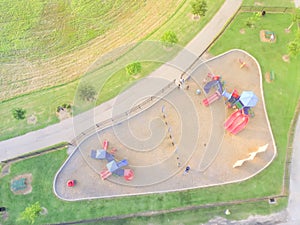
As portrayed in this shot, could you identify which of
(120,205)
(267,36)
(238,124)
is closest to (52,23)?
(120,205)

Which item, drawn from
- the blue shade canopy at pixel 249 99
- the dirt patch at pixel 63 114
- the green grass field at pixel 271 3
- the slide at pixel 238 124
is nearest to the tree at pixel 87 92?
the dirt patch at pixel 63 114

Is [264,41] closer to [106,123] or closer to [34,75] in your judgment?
[106,123]

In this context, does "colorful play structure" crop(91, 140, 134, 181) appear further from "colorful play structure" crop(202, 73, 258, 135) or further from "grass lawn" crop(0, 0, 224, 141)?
"colorful play structure" crop(202, 73, 258, 135)

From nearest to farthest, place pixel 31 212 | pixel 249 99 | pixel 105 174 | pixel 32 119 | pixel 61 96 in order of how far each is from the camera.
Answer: pixel 31 212, pixel 105 174, pixel 249 99, pixel 32 119, pixel 61 96

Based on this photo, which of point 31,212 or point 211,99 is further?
point 211,99

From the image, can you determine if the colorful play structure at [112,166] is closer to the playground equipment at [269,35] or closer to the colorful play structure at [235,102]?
the colorful play structure at [235,102]

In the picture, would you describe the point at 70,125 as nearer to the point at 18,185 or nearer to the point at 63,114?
the point at 63,114

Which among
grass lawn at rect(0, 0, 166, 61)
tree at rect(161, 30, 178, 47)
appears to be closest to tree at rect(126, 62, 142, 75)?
tree at rect(161, 30, 178, 47)
